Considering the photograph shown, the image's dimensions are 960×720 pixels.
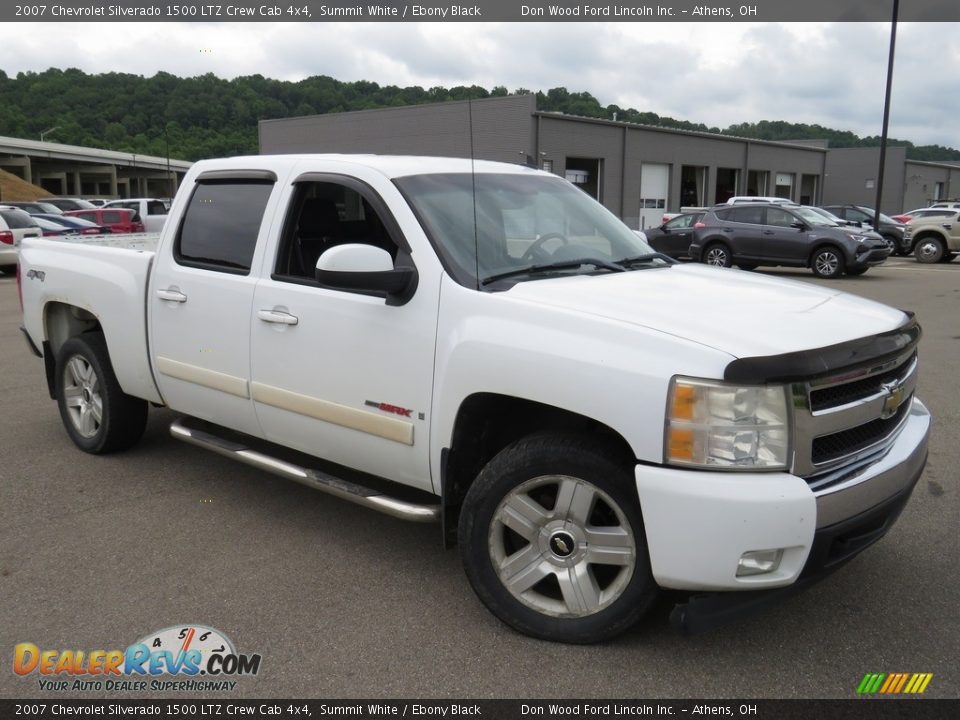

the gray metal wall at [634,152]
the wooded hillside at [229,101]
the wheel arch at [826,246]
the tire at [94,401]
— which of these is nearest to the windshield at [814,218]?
the wheel arch at [826,246]

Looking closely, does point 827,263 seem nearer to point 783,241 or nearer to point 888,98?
point 783,241

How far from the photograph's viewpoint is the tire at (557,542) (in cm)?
294

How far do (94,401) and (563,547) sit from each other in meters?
3.63

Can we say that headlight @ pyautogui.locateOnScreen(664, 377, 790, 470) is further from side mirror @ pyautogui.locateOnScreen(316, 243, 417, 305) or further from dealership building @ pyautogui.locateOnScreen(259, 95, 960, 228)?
dealership building @ pyautogui.locateOnScreen(259, 95, 960, 228)

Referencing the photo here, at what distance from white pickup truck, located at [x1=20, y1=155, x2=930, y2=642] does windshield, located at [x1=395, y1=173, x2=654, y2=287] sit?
0.01m

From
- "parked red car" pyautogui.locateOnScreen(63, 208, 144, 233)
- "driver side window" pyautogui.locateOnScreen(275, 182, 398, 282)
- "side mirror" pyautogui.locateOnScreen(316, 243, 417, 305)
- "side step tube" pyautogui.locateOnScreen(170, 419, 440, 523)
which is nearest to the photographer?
"side mirror" pyautogui.locateOnScreen(316, 243, 417, 305)

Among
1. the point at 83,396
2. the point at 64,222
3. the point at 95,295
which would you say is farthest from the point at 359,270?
the point at 64,222

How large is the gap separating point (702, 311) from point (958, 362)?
23.0 ft

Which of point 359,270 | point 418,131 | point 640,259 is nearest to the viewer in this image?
point 359,270

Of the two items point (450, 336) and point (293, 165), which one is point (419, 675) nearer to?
point (450, 336)

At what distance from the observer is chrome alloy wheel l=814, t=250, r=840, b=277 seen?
18594 millimetres

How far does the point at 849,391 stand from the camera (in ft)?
9.77
